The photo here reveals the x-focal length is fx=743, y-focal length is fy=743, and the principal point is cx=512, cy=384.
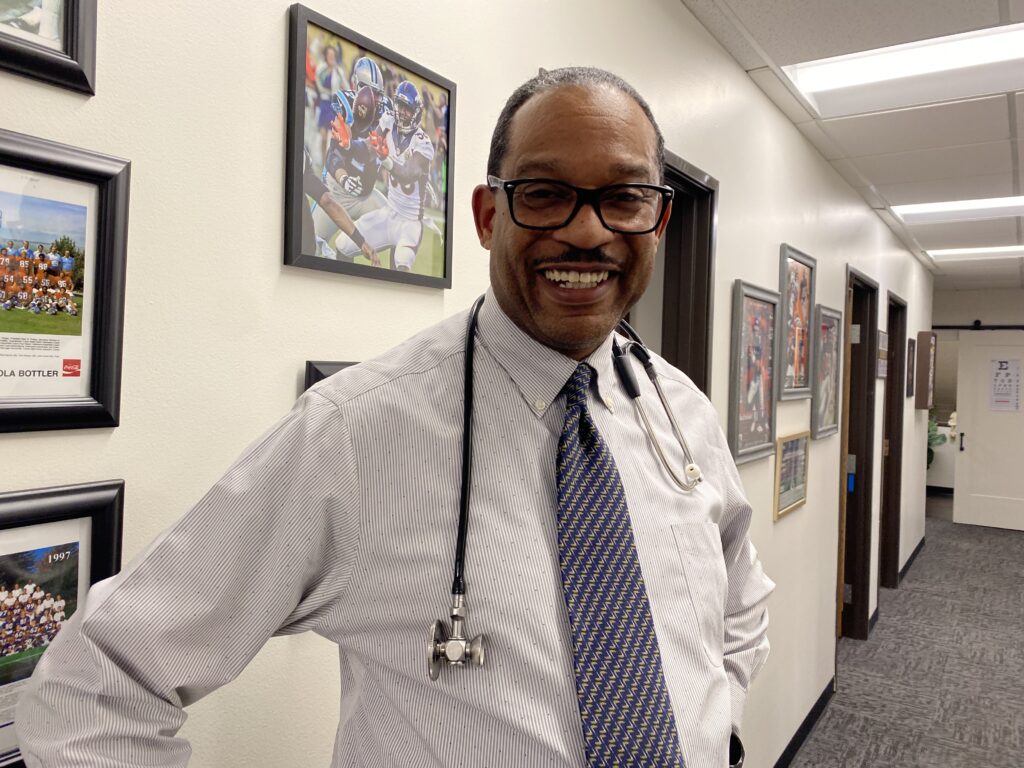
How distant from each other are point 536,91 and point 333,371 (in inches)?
17.7

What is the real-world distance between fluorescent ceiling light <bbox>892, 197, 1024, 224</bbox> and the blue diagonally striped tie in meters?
4.01

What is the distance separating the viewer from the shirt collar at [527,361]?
2.73ft

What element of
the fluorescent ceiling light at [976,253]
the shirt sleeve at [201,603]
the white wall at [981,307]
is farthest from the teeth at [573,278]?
the white wall at [981,307]

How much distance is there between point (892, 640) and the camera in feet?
14.3

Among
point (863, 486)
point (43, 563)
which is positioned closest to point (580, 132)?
point (43, 563)

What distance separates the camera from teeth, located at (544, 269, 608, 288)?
795 millimetres

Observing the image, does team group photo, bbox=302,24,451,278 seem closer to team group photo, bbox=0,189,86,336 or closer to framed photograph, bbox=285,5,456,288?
framed photograph, bbox=285,5,456,288

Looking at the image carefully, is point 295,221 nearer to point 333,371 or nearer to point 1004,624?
point 333,371

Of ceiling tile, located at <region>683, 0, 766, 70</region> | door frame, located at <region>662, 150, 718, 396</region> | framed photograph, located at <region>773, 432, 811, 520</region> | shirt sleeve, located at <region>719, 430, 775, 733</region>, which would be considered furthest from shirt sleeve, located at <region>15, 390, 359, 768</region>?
framed photograph, located at <region>773, 432, 811, 520</region>

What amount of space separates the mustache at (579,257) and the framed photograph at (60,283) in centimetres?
45

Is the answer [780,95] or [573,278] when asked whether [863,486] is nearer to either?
[780,95]

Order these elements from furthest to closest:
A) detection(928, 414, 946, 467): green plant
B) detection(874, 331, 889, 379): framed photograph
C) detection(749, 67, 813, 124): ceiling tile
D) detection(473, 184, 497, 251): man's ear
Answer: detection(928, 414, 946, 467): green plant, detection(874, 331, 889, 379): framed photograph, detection(749, 67, 813, 124): ceiling tile, detection(473, 184, 497, 251): man's ear

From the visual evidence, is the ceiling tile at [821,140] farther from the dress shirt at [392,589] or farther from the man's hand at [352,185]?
the dress shirt at [392,589]

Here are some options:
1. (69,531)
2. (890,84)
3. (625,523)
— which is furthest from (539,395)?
(890,84)
